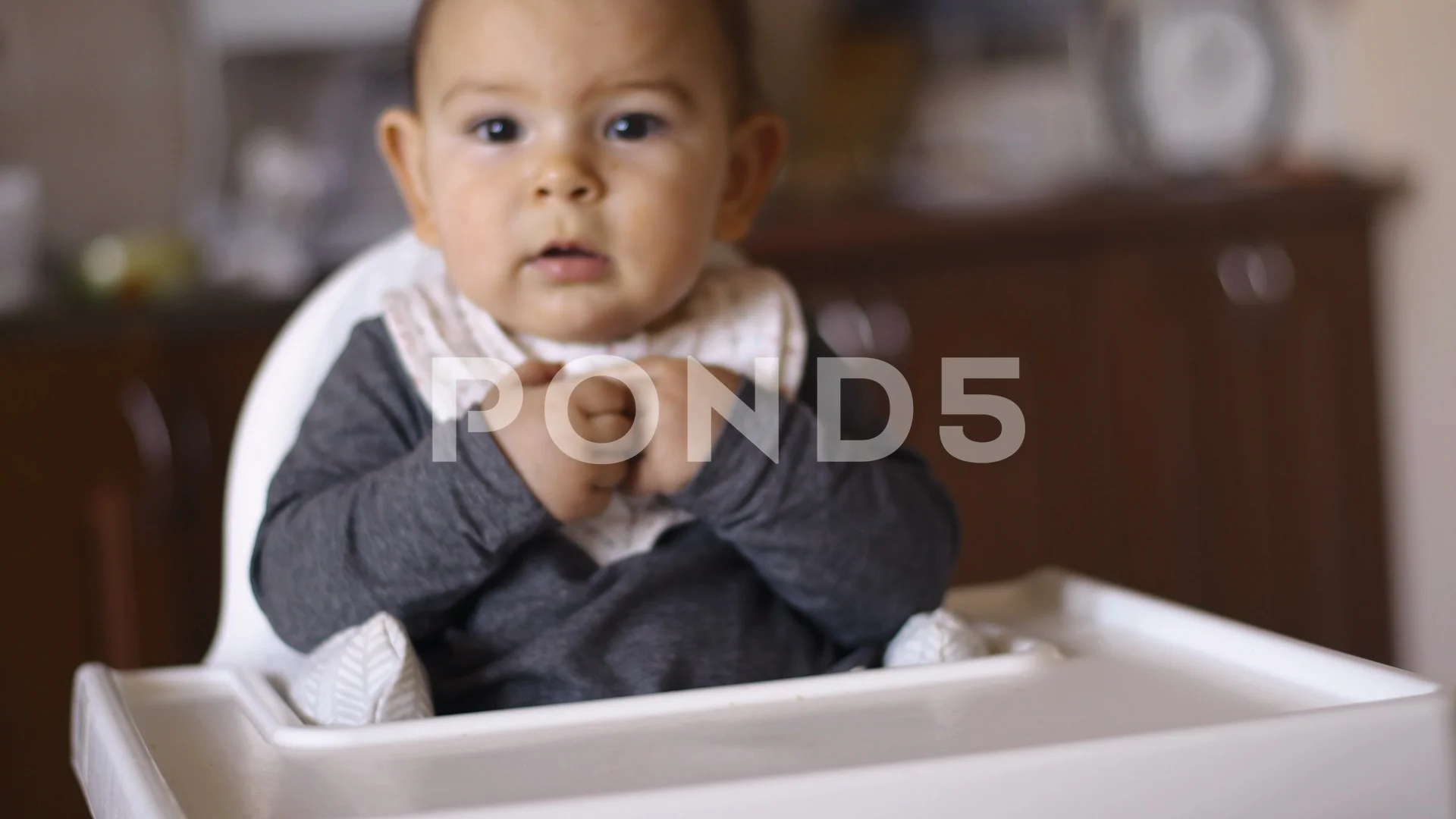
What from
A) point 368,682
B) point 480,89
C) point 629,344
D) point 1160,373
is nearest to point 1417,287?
point 1160,373

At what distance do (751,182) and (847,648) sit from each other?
0.30 metres

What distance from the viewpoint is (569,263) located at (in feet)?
2.69

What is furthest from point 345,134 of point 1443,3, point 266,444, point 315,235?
point 1443,3

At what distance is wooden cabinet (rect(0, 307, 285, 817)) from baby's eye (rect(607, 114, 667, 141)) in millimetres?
1109

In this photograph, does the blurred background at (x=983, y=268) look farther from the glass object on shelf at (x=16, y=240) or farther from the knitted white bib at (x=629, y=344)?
the knitted white bib at (x=629, y=344)

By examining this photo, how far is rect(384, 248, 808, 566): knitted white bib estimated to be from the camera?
87cm

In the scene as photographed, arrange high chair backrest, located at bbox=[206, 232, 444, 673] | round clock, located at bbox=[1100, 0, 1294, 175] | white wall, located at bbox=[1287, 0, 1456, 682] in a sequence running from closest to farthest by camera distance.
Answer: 1. high chair backrest, located at bbox=[206, 232, 444, 673]
2. white wall, located at bbox=[1287, 0, 1456, 682]
3. round clock, located at bbox=[1100, 0, 1294, 175]

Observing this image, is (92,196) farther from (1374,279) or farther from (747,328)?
(1374,279)

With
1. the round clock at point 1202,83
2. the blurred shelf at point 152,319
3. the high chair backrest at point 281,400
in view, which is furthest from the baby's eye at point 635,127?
the round clock at point 1202,83

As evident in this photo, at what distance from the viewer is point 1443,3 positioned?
2.37 meters

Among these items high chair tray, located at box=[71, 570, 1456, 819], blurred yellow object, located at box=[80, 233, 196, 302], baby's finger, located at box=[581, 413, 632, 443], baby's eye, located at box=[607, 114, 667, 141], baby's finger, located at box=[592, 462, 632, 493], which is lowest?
high chair tray, located at box=[71, 570, 1456, 819]

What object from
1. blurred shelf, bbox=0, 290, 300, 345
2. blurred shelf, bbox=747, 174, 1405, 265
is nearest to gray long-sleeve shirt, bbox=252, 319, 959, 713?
blurred shelf, bbox=0, 290, 300, 345

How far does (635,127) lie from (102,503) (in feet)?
3.86

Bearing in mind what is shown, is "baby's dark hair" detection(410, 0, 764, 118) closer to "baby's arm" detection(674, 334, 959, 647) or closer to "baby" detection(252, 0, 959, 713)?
"baby" detection(252, 0, 959, 713)
